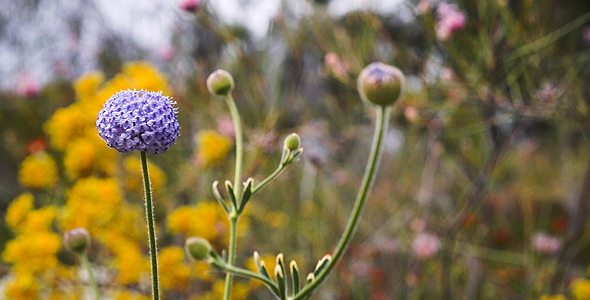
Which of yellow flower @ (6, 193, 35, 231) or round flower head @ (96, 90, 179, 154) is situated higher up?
round flower head @ (96, 90, 179, 154)

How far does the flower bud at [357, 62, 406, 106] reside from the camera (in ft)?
1.11

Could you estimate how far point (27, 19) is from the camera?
6.77ft

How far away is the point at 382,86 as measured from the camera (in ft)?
1.11

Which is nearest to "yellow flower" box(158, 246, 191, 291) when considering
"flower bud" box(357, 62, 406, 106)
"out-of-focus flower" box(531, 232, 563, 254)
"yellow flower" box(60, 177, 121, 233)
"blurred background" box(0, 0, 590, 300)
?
"blurred background" box(0, 0, 590, 300)

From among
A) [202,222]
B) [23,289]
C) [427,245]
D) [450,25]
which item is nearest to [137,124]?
[202,222]

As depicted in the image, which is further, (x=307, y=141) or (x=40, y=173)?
(x=307, y=141)

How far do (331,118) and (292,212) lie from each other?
361 millimetres

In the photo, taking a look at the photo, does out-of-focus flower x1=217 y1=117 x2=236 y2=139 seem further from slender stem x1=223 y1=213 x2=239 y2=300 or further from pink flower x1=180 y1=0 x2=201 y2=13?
slender stem x1=223 y1=213 x2=239 y2=300

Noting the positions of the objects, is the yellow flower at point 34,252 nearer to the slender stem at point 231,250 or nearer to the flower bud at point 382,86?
the slender stem at point 231,250

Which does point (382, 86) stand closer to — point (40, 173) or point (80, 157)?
point (80, 157)

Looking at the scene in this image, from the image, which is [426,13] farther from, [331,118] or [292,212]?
[292,212]

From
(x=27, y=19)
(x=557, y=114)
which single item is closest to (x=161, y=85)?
(x=557, y=114)

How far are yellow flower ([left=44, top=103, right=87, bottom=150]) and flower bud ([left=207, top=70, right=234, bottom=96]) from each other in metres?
0.55

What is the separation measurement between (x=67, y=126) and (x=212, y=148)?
306 mm
